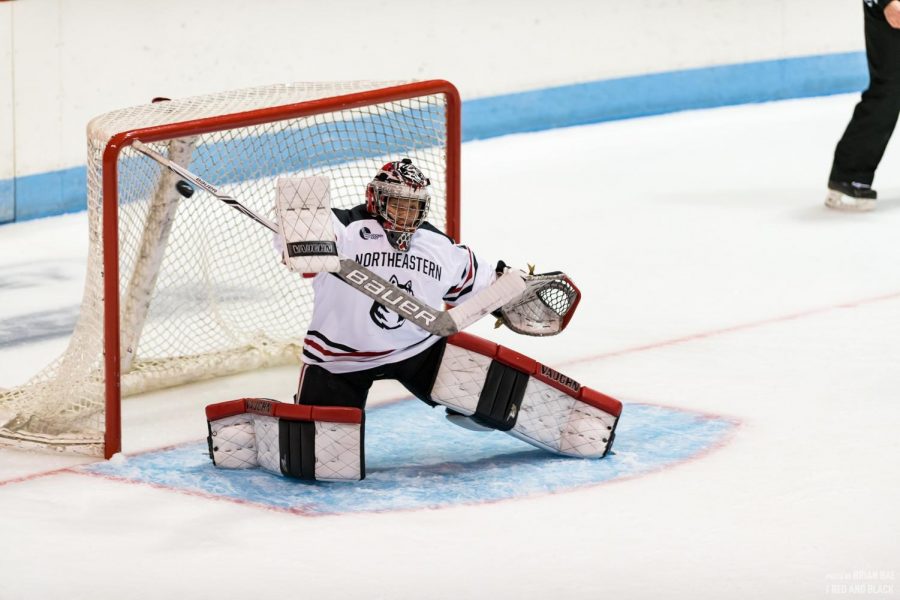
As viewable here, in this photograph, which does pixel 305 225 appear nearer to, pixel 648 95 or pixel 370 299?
pixel 370 299

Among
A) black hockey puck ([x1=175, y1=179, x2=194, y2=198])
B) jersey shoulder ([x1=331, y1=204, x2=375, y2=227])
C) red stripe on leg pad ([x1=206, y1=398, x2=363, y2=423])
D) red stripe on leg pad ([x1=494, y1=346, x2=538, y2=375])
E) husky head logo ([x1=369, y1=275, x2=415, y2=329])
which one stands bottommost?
red stripe on leg pad ([x1=206, y1=398, x2=363, y2=423])

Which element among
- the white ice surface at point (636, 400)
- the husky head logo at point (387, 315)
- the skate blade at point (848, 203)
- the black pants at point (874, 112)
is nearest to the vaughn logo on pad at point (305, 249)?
the husky head logo at point (387, 315)

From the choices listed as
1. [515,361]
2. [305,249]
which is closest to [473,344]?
[515,361]

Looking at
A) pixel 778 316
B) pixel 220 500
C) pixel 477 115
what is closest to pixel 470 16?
pixel 477 115

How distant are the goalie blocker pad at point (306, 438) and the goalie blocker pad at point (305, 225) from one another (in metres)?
0.34

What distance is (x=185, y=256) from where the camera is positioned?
4.46 meters

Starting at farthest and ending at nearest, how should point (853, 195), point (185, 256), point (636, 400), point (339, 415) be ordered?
point (853, 195)
point (185, 256)
point (636, 400)
point (339, 415)

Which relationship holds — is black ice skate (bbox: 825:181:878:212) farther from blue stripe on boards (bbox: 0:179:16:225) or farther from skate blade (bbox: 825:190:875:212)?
blue stripe on boards (bbox: 0:179:16:225)

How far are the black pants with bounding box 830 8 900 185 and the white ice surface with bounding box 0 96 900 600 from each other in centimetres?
20

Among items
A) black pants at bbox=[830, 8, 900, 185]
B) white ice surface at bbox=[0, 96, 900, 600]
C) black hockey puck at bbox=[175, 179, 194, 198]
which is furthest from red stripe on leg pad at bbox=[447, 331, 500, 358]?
black pants at bbox=[830, 8, 900, 185]

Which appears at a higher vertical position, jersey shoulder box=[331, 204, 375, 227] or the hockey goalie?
jersey shoulder box=[331, 204, 375, 227]

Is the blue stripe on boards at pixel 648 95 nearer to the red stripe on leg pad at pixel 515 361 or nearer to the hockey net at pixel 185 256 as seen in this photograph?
the hockey net at pixel 185 256

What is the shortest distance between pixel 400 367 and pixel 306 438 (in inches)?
13.4

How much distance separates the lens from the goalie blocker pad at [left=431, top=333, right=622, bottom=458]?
361 centimetres
